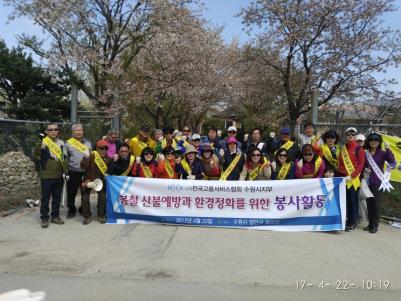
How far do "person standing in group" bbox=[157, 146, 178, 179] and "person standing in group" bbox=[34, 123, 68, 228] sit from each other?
5.53 feet

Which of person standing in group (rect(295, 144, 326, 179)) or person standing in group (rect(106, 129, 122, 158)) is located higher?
person standing in group (rect(106, 129, 122, 158))

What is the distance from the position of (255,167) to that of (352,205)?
1716mm

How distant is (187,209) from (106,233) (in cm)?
138

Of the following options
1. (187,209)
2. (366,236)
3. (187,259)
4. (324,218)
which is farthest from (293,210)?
(187,259)

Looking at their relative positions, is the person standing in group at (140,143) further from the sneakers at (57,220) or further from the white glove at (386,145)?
the white glove at (386,145)

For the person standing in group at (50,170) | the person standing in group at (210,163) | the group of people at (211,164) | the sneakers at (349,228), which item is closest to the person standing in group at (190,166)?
the group of people at (211,164)

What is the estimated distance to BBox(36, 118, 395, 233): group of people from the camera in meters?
6.70

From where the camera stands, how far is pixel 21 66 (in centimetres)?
2023

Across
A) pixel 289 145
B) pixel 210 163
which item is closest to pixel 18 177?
pixel 210 163

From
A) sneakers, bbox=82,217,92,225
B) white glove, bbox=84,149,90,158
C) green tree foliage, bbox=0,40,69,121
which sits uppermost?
green tree foliage, bbox=0,40,69,121

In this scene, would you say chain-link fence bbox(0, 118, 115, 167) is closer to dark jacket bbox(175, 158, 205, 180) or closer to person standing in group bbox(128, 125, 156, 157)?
person standing in group bbox(128, 125, 156, 157)

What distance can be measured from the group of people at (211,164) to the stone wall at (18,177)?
97.7 inches

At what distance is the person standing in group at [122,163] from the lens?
710 cm

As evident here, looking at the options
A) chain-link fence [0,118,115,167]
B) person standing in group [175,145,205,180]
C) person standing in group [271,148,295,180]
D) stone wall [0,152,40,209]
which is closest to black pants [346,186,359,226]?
person standing in group [271,148,295,180]
